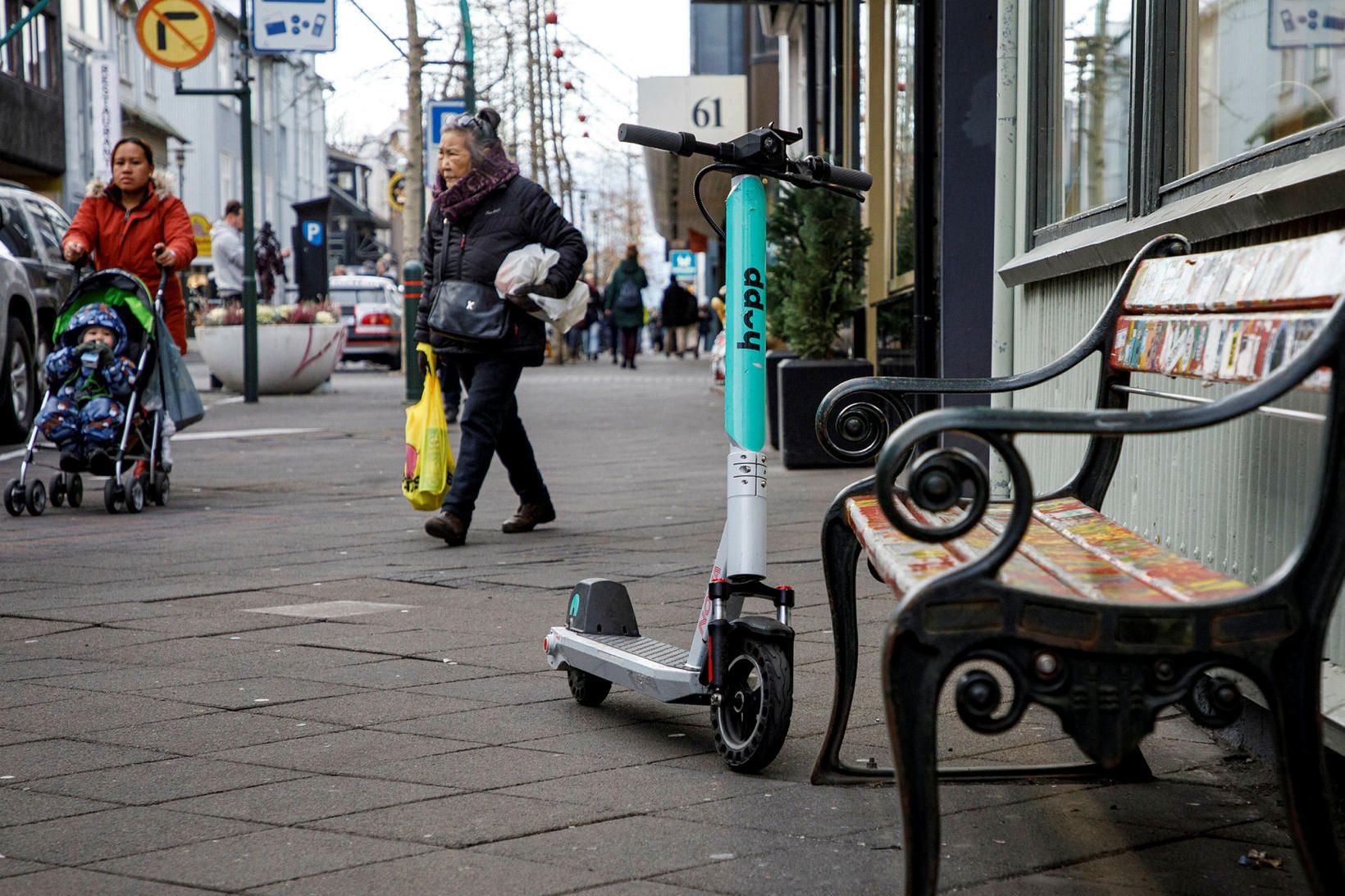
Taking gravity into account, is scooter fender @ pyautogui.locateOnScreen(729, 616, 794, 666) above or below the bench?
below

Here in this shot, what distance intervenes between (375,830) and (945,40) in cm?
588

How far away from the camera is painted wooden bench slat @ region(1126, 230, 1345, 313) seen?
7.63 ft

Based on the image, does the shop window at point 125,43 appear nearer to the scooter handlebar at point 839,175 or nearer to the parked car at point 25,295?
the parked car at point 25,295

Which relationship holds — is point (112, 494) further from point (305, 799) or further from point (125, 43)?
point (125, 43)

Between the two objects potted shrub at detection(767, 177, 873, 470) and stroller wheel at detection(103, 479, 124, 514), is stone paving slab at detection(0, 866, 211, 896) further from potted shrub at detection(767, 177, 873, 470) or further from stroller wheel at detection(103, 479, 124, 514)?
potted shrub at detection(767, 177, 873, 470)

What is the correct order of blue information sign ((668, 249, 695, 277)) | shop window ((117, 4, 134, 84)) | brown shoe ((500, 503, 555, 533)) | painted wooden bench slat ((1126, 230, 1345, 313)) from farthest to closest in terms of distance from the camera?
1. blue information sign ((668, 249, 695, 277))
2. shop window ((117, 4, 134, 84))
3. brown shoe ((500, 503, 555, 533))
4. painted wooden bench slat ((1126, 230, 1345, 313))

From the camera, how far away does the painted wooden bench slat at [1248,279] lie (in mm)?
2324

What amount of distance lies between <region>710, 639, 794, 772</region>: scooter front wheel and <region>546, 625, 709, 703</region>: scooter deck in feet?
0.24

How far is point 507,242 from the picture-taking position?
279 inches

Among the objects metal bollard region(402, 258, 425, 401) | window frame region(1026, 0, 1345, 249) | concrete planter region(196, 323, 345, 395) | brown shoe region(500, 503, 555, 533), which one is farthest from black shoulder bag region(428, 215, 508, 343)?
concrete planter region(196, 323, 345, 395)

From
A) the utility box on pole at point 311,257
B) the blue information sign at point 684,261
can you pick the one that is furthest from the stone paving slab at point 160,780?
the blue information sign at point 684,261

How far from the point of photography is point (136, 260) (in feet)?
28.5

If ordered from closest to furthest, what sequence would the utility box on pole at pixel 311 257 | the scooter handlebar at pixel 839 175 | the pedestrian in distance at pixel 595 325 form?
the scooter handlebar at pixel 839 175 < the utility box on pole at pixel 311 257 < the pedestrian in distance at pixel 595 325

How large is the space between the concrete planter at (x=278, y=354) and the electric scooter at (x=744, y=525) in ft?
52.9
